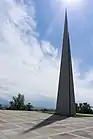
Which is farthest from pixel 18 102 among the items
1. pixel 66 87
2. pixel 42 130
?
pixel 42 130

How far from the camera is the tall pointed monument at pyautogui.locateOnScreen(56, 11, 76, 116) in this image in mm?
16203

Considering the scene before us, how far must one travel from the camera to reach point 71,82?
1666 centimetres

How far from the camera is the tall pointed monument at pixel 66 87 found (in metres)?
16.2

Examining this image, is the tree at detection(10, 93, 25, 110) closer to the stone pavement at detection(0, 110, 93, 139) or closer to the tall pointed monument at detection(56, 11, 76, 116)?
the tall pointed monument at detection(56, 11, 76, 116)

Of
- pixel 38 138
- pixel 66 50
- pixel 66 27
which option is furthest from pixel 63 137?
pixel 66 27

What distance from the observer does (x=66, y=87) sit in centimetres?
1641

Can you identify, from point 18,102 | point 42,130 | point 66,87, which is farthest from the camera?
point 18,102

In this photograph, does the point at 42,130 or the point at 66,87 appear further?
the point at 66,87

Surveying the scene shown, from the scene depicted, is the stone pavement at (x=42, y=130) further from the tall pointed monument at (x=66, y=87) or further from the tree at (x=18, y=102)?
the tree at (x=18, y=102)

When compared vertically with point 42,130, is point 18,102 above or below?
above

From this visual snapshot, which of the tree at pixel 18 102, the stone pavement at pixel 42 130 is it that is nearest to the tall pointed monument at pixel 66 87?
the stone pavement at pixel 42 130

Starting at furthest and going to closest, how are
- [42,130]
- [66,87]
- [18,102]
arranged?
1. [18,102]
2. [66,87]
3. [42,130]

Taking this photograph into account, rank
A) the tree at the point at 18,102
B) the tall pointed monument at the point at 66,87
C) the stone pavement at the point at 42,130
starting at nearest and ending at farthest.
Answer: the stone pavement at the point at 42,130 < the tall pointed monument at the point at 66,87 < the tree at the point at 18,102

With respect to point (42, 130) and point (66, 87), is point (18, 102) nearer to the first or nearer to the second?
point (66, 87)
